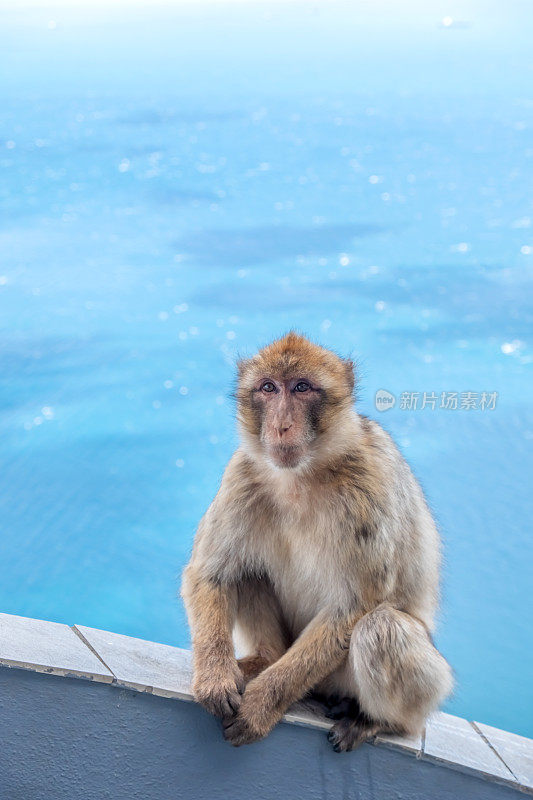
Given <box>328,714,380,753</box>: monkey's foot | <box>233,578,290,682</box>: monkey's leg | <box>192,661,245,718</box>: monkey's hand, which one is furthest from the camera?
<box>233,578,290,682</box>: monkey's leg

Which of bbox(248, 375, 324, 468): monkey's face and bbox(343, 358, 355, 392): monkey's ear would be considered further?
bbox(343, 358, 355, 392): monkey's ear

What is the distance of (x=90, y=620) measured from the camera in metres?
5.85

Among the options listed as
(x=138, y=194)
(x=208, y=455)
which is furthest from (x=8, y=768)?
(x=138, y=194)

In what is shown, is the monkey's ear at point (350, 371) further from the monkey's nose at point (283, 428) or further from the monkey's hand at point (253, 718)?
the monkey's hand at point (253, 718)

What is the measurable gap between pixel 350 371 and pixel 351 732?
82cm

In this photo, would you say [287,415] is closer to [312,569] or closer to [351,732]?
[312,569]

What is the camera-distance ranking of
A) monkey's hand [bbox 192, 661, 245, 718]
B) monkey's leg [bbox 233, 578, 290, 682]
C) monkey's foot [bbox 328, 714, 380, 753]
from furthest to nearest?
monkey's leg [bbox 233, 578, 290, 682], monkey's foot [bbox 328, 714, 380, 753], monkey's hand [bbox 192, 661, 245, 718]

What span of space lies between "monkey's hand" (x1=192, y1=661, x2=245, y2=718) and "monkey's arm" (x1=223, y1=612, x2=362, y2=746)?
0.03 meters

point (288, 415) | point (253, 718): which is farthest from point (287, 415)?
point (253, 718)

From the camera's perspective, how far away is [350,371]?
7.18ft

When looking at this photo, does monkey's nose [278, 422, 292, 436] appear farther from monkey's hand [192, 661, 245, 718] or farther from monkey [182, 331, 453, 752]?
monkey's hand [192, 661, 245, 718]

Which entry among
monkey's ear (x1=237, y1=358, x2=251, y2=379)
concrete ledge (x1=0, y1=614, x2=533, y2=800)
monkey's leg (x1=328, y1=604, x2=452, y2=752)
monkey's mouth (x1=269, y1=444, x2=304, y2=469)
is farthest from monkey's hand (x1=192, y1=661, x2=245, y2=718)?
monkey's ear (x1=237, y1=358, x2=251, y2=379)

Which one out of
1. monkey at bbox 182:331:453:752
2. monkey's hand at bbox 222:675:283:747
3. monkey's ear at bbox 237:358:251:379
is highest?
monkey's ear at bbox 237:358:251:379

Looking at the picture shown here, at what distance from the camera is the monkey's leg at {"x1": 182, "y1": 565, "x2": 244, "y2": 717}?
1.96 metres
